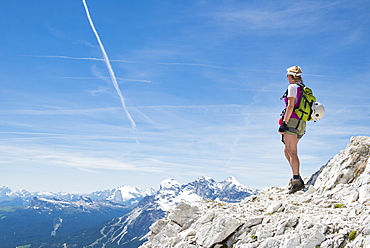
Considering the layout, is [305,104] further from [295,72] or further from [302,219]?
[302,219]

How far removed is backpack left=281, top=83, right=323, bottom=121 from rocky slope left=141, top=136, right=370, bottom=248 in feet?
9.65

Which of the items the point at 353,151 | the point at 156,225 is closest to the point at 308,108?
the point at 353,151

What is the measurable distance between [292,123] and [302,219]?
5944mm

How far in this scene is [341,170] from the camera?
14.9 metres

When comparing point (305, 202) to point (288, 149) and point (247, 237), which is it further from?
point (247, 237)

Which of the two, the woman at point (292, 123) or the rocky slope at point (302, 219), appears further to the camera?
the woman at point (292, 123)

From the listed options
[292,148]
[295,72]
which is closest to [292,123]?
[292,148]

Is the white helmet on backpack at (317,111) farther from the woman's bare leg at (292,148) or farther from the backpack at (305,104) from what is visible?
the woman's bare leg at (292,148)

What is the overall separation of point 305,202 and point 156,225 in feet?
27.5

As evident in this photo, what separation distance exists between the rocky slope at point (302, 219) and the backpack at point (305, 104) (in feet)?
9.65

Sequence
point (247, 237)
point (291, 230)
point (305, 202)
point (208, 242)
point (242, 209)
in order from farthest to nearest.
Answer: point (242, 209)
point (305, 202)
point (208, 242)
point (247, 237)
point (291, 230)

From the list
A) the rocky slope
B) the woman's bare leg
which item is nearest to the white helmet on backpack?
the woman's bare leg

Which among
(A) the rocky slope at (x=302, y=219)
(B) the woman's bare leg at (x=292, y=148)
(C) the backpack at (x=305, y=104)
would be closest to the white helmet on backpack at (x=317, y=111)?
(C) the backpack at (x=305, y=104)

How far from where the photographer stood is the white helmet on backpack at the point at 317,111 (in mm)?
14873
